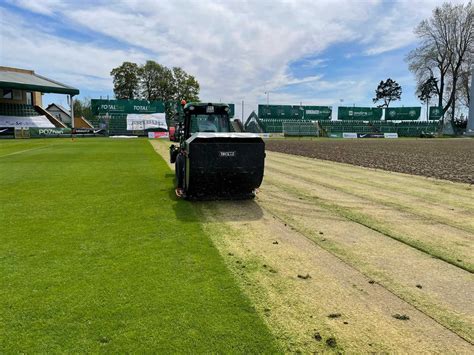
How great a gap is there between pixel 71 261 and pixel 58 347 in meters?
1.89

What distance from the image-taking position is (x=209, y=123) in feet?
32.6

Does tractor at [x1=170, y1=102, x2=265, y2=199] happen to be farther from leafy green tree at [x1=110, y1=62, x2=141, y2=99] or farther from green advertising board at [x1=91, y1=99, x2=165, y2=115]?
leafy green tree at [x1=110, y1=62, x2=141, y2=99]

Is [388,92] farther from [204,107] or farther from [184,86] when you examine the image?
[204,107]

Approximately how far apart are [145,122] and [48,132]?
14841 mm

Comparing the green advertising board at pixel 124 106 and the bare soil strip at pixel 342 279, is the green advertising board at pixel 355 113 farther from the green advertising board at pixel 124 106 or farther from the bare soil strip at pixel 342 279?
the bare soil strip at pixel 342 279

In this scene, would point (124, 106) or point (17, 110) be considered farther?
point (17, 110)

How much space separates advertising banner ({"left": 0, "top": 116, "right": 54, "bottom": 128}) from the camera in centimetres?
5947

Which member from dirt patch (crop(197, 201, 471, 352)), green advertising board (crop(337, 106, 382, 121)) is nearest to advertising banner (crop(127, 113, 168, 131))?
green advertising board (crop(337, 106, 382, 121))

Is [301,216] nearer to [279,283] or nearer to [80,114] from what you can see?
[279,283]

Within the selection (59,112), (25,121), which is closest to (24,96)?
(25,121)

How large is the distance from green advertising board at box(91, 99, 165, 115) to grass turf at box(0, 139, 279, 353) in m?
59.1

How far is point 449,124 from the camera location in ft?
266

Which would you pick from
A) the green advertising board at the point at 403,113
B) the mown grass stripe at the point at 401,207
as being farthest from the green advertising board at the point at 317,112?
the mown grass stripe at the point at 401,207

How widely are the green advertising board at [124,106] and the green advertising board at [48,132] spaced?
1010 cm
